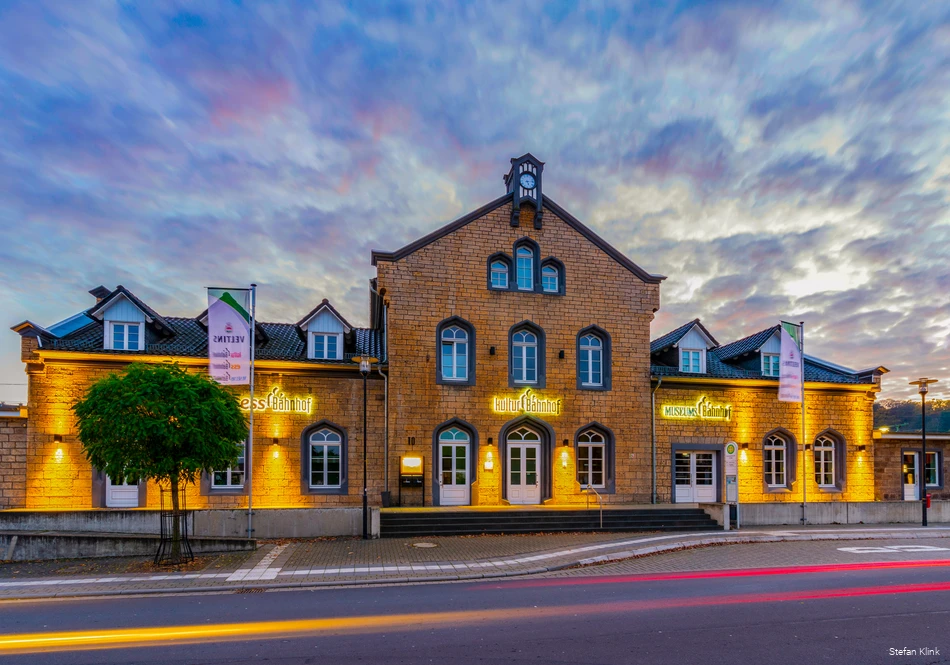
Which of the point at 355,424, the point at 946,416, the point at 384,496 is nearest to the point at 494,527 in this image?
the point at 384,496

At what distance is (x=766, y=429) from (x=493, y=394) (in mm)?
11936

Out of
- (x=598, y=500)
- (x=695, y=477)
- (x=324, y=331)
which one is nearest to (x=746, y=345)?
(x=695, y=477)

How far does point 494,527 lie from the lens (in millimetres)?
20344

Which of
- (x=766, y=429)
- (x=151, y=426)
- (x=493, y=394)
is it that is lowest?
(x=766, y=429)

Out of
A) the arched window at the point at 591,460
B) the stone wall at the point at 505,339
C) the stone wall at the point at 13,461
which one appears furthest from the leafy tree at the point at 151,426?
the arched window at the point at 591,460

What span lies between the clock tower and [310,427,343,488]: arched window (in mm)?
10766

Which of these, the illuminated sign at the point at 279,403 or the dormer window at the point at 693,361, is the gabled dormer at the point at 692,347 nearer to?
the dormer window at the point at 693,361

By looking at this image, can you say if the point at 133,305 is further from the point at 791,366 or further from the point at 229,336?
the point at 791,366

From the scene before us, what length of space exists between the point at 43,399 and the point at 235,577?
12072mm

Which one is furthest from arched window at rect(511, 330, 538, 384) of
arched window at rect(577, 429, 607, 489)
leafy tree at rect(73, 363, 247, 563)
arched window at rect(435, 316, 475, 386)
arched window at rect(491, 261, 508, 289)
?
leafy tree at rect(73, 363, 247, 563)

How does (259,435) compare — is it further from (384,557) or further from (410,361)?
(384,557)

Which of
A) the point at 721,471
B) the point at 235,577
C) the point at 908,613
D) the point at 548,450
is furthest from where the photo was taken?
the point at 721,471

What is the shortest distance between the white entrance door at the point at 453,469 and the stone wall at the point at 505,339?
462 millimetres

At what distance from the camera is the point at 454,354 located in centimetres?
2431
